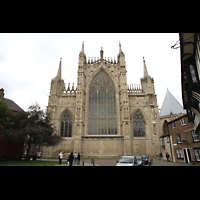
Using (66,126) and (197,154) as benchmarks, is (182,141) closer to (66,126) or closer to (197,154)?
(197,154)

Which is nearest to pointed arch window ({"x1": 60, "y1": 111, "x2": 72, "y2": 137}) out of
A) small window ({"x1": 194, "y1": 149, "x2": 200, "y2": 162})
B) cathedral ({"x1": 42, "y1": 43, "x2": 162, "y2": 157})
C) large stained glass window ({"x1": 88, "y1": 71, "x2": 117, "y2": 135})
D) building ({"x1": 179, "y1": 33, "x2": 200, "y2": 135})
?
cathedral ({"x1": 42, "y1": 43, "x2": 162, "y2": 157})

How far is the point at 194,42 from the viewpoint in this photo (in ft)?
27.2

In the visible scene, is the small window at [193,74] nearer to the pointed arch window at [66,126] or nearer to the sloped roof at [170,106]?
the pointed arch window at [66,126]

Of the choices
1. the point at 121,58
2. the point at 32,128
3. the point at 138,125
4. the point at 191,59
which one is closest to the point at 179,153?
the point at 138,125

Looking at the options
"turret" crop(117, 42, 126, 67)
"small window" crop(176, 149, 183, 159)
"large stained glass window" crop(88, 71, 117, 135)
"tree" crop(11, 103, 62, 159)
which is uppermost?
"turret" crop(117, 42, 126, 67)

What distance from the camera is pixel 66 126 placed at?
108ft

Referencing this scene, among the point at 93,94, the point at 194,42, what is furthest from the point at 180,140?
the point at 93,94

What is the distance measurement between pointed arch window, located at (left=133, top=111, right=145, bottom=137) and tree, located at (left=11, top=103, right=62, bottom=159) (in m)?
17.7

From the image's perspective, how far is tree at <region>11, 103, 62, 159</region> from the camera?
19484 mm

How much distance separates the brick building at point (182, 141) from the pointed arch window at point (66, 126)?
1990 cm

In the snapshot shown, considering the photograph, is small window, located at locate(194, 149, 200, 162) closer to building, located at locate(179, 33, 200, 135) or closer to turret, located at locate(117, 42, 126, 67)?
building, located at locate(179, 33, 200, 135)
